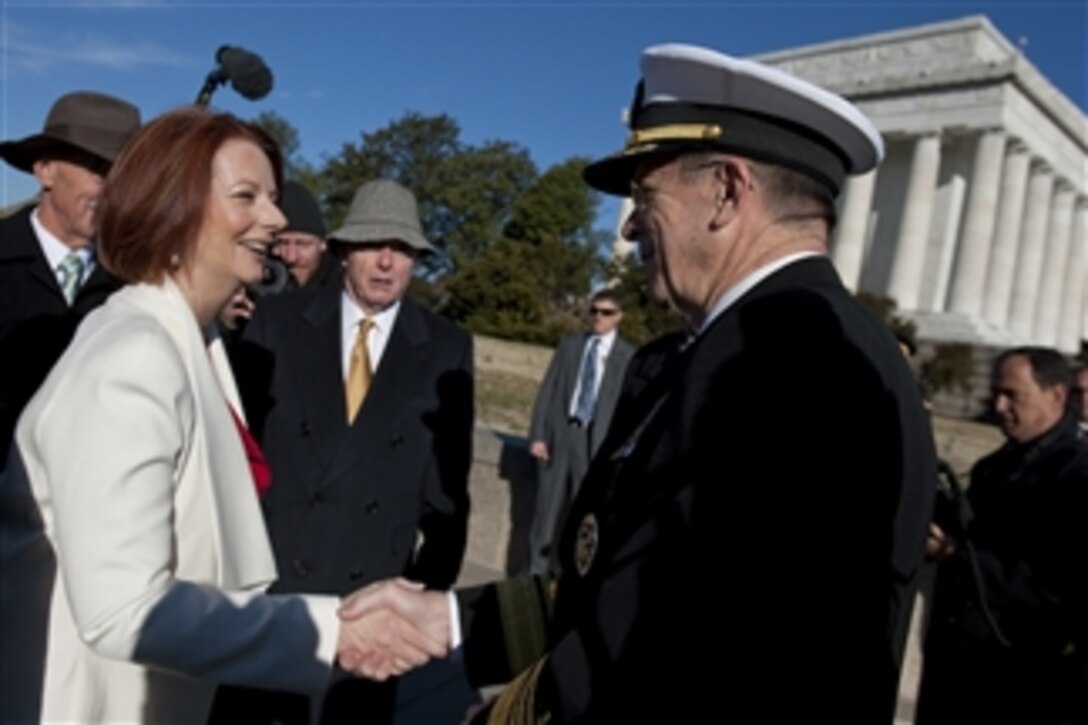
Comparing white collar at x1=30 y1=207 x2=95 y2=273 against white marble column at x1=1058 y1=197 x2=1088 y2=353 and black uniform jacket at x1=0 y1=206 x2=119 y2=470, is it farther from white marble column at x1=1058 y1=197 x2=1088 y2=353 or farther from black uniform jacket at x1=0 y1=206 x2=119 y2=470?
white marble column at x1=1058 y1=197 x2=1088 y2=353

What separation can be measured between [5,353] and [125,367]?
214 cm

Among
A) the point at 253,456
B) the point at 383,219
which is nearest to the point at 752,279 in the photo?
the point at 253,456

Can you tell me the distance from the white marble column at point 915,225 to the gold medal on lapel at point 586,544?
4100cm

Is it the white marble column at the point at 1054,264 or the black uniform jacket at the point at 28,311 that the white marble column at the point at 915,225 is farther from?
the black uniform jacket at the point at 28,311

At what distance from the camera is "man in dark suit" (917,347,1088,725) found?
139 inches

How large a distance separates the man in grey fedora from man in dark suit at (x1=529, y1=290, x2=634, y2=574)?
3.00 metres

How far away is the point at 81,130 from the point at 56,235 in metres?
0.46

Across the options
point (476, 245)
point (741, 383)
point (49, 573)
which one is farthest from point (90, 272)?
point (476, 245)

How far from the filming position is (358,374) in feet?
11.8

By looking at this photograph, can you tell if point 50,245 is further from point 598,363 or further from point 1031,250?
point 1031,250

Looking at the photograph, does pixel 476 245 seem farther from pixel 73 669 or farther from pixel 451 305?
pixel 73 669

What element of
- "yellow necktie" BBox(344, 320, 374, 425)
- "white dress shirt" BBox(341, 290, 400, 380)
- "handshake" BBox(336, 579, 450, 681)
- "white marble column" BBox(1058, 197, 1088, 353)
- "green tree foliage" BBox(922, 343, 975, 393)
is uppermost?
"white marble column" BBox(1058, 197, 1088, 353)

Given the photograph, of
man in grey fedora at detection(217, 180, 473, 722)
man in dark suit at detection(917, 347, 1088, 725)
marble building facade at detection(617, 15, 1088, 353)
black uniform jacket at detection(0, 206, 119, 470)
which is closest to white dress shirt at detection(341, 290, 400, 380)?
man in grey fedora at detection(217, 180, 473, 722)

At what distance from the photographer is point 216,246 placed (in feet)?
7.55
